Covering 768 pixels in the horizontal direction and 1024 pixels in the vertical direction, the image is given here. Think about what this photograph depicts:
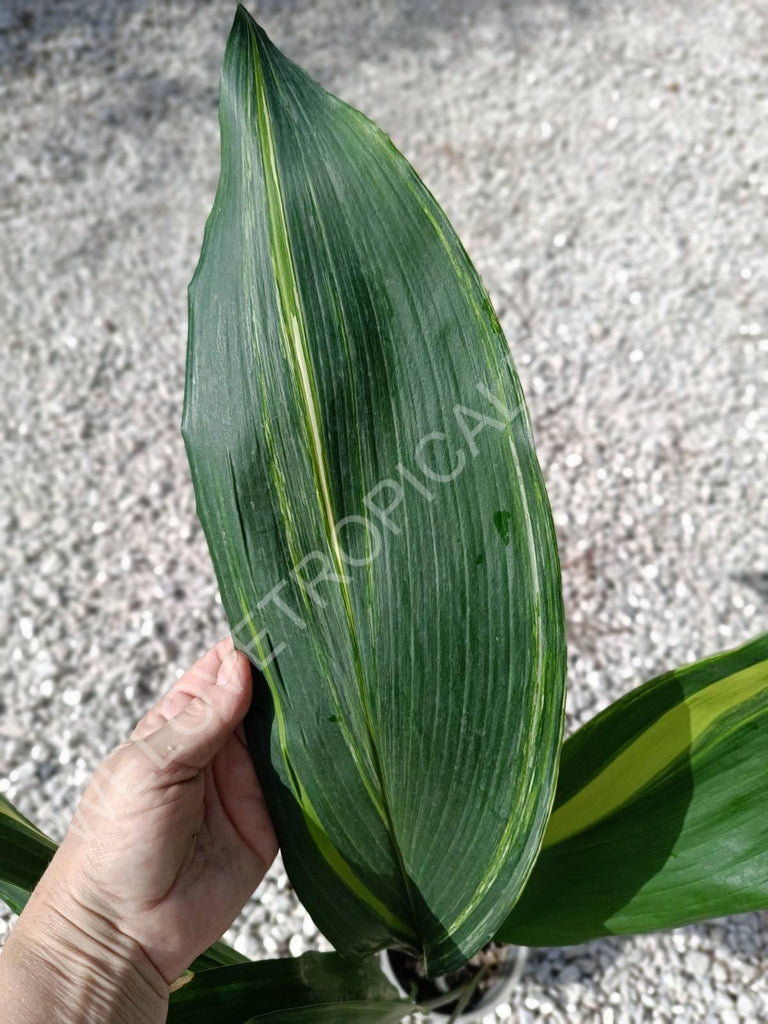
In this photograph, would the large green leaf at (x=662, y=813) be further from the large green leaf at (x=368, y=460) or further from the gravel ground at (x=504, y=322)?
the gravel ground at (x=504, y=322)

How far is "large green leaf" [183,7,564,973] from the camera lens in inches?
21.7

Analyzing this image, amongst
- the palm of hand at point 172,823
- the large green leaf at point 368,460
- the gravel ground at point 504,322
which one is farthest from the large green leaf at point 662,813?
the gravel ground at point 504,322

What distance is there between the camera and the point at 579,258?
5.33ft

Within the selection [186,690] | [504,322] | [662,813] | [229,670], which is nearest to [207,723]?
[229,670]

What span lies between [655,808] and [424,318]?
1.28ft

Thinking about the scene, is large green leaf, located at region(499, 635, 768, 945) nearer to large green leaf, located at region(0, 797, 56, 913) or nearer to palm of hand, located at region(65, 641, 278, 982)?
palm of hand, located at region(65, 641, 278, 982)

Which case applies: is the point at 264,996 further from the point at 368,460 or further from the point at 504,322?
the point at 504,322

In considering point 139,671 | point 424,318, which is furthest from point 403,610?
point 139,671

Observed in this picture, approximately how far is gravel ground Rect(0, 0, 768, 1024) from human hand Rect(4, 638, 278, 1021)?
0.38 metres

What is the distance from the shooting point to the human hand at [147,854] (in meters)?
0.63

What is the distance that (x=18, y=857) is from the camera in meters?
0.67

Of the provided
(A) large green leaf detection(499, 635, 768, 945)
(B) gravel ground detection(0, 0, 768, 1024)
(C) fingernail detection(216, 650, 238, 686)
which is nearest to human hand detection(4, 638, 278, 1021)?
(C) fingernail detection(216, 650, 238, 686)

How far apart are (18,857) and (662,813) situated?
1.56 feet

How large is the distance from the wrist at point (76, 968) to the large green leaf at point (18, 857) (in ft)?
0.09
